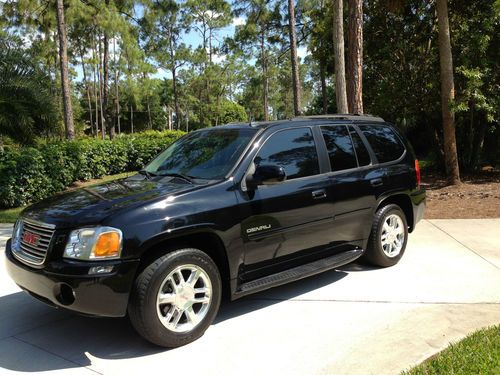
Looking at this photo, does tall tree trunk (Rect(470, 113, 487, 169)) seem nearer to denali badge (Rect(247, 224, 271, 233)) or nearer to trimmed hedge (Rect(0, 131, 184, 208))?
trimmed hedge (Rect(0, 131, 184, 208))

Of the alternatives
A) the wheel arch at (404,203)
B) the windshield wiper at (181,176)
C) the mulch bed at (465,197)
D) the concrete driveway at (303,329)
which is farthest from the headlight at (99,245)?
the mulch bed at (465,197)

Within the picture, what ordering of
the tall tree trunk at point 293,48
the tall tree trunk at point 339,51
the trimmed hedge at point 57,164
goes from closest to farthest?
the tall tree trunk at point 339,51
the trimmed hedge at point 57,164
the tall tree trunk at point 293,48

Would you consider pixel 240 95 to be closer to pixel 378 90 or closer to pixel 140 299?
pixel 378 90

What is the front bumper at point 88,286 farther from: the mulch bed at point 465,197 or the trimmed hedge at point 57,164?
the trimmed hedge at point 57,164

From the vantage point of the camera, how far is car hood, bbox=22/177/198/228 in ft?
12.3

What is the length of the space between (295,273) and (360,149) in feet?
5.87

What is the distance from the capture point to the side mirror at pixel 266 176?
4.23 meters

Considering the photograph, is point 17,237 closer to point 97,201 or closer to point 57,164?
point 97,201

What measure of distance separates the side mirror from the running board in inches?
34.1

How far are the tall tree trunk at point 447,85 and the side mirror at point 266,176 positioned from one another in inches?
351

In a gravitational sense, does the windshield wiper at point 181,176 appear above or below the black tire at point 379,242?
above

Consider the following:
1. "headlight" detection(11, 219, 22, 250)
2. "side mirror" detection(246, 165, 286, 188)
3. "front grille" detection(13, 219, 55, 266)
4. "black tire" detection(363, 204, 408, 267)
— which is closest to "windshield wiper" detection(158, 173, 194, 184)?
"side mirror" detection(246, 165, 286, 188)

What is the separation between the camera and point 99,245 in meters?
3.60

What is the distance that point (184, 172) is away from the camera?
185 inches
